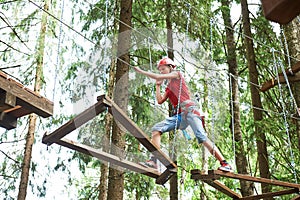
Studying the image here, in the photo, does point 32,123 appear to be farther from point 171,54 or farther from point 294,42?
point 294,42

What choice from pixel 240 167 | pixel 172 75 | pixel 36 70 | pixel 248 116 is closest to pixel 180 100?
pixel 172 75

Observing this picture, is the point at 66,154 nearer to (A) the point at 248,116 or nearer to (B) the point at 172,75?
(A) the point at 248,116

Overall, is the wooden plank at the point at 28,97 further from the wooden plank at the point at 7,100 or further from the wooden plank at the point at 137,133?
the wooden plank at the point at 137,133

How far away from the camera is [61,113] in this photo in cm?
792

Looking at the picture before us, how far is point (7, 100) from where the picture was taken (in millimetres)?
3398

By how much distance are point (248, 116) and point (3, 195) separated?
481 cm

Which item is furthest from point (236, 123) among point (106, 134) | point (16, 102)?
point (16, 102)

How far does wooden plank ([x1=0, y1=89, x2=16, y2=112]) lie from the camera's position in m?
3.38

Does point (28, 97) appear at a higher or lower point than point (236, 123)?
lower

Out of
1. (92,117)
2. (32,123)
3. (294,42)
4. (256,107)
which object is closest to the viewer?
(92,117)

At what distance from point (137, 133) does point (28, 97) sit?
1.10 metres

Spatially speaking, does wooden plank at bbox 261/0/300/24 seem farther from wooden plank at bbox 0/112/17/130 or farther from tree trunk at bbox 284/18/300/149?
tree trunk at bbox 284/18/300/149

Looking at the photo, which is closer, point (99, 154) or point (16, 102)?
point (99, 154)

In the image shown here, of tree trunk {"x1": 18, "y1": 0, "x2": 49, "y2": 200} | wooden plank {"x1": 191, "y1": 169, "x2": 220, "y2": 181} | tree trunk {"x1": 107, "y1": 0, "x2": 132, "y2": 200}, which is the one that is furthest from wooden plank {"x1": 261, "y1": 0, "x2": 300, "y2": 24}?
tree trunk {"x1": 18, "y1": 0, "x2": 49, "y2": 200}
